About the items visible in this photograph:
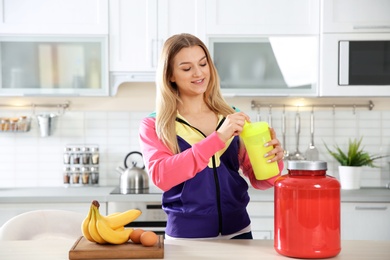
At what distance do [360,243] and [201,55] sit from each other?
2.72 feet

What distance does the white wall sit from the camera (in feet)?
12.6

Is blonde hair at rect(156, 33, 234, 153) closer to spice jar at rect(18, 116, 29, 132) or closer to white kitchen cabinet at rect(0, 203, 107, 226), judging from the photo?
white kitchen cabinet at rect(0, 203, 107, 226)

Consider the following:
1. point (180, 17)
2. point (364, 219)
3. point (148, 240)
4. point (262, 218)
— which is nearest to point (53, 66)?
point (180, 17)

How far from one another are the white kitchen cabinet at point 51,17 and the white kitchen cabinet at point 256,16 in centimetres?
70

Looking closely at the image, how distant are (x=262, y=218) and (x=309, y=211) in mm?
1944

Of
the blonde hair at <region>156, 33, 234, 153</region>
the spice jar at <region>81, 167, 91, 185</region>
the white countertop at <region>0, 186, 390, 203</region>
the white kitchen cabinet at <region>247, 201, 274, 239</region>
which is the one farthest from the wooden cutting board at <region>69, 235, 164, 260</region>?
the spice jar at <region>81, 167, 91, 185</region>

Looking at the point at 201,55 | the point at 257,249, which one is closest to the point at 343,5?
the point at 201,55

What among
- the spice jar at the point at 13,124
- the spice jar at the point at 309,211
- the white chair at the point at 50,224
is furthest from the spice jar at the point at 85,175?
the spice jar at the point at 309,211

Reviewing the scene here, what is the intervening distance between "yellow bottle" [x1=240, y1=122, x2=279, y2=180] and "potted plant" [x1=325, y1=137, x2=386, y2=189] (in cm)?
209

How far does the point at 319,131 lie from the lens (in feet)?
12.7

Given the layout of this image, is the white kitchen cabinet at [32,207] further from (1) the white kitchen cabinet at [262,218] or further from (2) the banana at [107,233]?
(2) the banana at [107,233]

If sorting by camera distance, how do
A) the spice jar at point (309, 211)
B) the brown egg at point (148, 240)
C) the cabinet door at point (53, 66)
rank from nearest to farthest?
the spice jar at point (309, 211), the brown egg at point (148, 240), the cabinet door at point (53, 66)

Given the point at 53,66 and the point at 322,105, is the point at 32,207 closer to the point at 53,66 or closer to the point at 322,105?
the point at 53,66

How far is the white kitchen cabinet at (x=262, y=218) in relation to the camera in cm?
333
